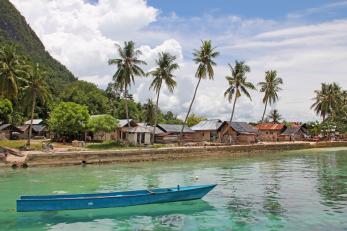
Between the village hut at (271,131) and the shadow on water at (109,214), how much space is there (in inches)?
2802

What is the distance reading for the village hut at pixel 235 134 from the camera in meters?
75.6

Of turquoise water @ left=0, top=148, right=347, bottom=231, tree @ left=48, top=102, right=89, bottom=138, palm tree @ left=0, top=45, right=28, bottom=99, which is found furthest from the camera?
tree @ left=48, top=102, right=89, bottom=138

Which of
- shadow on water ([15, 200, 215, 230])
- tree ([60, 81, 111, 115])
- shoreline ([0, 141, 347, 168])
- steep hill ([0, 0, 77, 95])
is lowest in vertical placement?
shadow on water ([15, 200, 215, 230])

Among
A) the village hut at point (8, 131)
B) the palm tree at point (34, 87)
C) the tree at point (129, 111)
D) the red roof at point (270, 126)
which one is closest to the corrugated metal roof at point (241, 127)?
the red roof at point (270, 126)

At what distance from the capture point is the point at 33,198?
19.7m

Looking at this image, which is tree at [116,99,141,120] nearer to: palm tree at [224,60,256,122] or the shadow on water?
palm tree at [224,60,256,122]

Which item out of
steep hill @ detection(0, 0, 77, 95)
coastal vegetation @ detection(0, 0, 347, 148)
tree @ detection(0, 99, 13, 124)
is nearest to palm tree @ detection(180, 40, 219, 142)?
coastal vegetation @ detection(0, 0, 347, 148)

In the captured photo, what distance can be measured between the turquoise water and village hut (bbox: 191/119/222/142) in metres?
39.3

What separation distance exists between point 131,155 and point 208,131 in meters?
31.0

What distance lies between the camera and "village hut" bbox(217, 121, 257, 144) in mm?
75625

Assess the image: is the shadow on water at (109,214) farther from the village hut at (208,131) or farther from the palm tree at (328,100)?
the palm tree at (328,100)

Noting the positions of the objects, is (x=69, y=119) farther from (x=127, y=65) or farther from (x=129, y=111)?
(x=129, y=111)

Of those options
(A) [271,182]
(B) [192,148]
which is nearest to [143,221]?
(A) [271,182]

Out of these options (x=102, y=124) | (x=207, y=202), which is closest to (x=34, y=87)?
(x=102, y=124)
